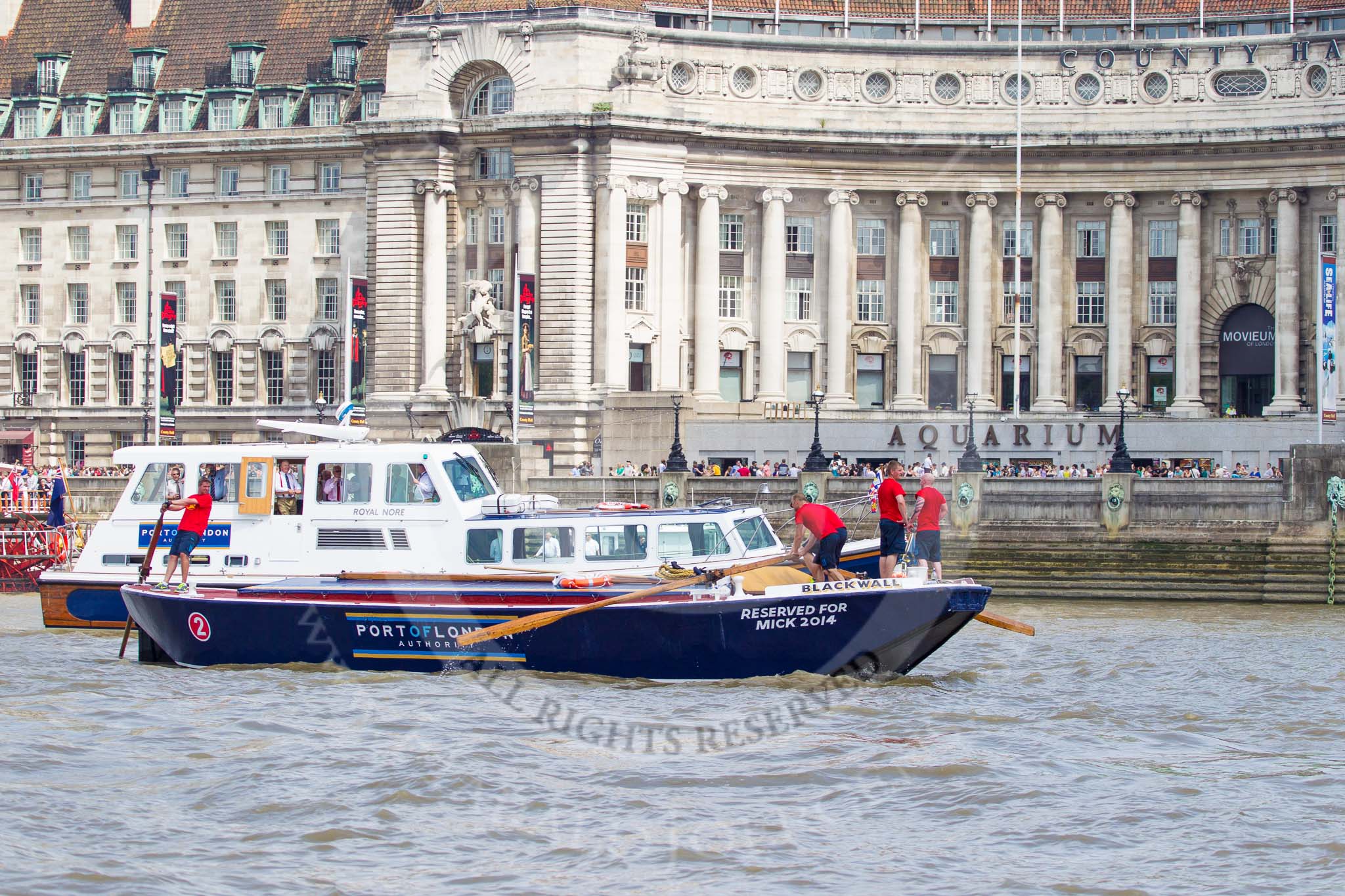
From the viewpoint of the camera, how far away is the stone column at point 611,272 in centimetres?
8506

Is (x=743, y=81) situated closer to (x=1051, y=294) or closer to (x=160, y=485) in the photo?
(x=1051, y=294)

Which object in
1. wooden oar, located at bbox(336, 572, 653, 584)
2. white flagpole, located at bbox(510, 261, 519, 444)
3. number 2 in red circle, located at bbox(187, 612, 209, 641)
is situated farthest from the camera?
white flagpole, located at bbox(510, 261, 519, 444)

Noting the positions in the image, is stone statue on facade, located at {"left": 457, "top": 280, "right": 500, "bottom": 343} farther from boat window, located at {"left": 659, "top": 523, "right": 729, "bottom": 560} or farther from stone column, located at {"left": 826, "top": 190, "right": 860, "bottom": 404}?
boat window, located at {"left": 659, "top": 523, "right": 729, "bottom": 560}

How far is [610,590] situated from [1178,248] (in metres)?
56.4

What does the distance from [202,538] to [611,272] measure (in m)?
44.8

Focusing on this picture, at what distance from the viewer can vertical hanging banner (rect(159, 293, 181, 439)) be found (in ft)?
274

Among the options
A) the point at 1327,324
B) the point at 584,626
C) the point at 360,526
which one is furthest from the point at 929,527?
the point at 1327,324

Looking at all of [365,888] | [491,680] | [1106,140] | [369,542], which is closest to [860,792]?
[365,888]

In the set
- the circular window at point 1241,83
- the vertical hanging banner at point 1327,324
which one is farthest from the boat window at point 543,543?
the circular window at point 1241,83

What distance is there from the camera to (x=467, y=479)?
136 ft

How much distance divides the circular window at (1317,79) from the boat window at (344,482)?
5622 cm

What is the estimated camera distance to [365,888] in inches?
931

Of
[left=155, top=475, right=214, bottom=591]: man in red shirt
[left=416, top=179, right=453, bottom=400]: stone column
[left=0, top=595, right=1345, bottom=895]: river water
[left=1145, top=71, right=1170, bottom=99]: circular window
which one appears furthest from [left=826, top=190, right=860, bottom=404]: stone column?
[left=155, top=475, right=214, bottom=591]: man in red shirt

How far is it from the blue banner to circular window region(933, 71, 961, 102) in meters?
52.4
